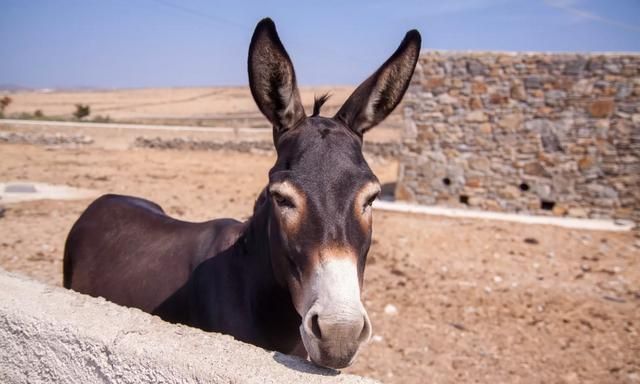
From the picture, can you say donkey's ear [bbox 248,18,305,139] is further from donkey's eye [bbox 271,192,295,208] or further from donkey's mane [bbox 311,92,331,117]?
donkey's eye [bbox 271,192,295,208]

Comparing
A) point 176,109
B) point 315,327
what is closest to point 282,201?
point 315,327

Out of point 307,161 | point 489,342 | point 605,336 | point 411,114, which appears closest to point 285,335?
point 307,161

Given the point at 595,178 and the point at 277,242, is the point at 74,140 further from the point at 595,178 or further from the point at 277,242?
the point at 277,242

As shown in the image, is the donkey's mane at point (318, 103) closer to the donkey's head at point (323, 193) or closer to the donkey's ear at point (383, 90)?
the donkey's head at point (323, 193)

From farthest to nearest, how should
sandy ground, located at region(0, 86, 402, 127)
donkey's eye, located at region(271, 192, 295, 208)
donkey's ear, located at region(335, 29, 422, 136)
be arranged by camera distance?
sandy ground, located at region(0, 86, 402, 127) → donkey's ear, located at region(335, 29, 422, 136) → donkey's eye, located at region(271, 192, 295, 208)

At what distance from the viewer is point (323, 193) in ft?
5.41

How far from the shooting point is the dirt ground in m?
4.04

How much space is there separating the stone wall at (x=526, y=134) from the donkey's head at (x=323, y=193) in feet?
26.0

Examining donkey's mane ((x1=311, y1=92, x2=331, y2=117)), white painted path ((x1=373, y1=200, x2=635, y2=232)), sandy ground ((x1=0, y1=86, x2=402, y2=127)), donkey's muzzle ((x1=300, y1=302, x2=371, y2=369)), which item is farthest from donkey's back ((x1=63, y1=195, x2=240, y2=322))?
sandy ground ((x1=0, y1=86, x2=402, y2=127))

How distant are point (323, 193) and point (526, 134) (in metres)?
8.80

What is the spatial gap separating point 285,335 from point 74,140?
20354 millimetres

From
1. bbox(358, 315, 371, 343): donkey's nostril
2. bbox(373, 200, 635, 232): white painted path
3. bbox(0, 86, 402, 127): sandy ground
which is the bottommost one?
bbox(373, 200, 635, 232): white painted path

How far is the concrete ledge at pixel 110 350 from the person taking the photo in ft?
4.58

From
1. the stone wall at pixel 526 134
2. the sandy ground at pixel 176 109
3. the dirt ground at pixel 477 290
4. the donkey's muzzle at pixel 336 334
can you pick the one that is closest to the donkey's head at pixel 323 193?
the donkey's muzzle at pixel 336 334
